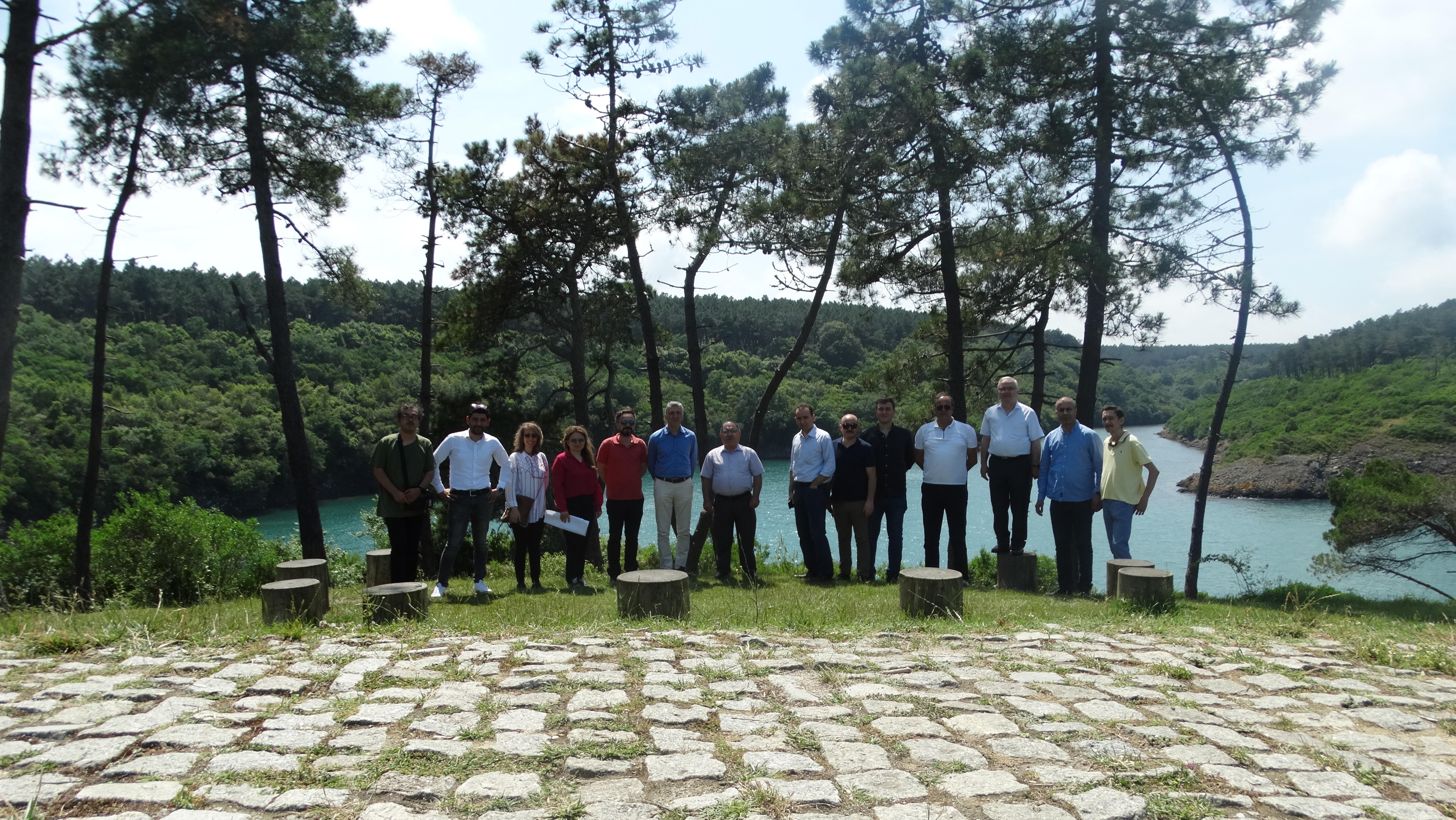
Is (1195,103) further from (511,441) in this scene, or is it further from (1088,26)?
(511,441)

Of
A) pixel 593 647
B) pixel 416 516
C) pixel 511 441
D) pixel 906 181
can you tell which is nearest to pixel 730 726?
pixel 593 647

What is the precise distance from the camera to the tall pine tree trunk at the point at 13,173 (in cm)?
714

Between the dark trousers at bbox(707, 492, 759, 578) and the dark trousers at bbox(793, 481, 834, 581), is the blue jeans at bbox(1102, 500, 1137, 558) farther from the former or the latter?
the dark trousers at bbox(707, 492, 759, 578)

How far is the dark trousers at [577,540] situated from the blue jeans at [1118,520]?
4691 millimetres

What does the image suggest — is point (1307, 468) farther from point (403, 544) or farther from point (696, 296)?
point (403, 544)

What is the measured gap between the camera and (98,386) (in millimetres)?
12203

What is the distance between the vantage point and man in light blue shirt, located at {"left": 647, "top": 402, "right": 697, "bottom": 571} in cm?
829

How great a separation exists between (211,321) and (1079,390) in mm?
45404

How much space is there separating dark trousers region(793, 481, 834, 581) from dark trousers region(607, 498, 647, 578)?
1.58m

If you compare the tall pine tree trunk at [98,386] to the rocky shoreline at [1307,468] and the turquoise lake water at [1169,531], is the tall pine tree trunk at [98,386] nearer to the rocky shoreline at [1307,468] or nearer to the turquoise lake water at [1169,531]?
the turquoise lake water at [1169,531]

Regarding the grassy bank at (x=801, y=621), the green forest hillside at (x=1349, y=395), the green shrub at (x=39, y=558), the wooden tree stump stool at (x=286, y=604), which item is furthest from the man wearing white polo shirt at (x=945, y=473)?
the green forest hillside at (x=1349, y=395)

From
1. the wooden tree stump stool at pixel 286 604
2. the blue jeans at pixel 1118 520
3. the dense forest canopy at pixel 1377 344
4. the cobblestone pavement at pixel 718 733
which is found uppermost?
the dense forest canopy at pixel 1377 344

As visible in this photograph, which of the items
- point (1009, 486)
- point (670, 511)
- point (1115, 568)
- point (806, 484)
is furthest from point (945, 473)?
point (670, 511)

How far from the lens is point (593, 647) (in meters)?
4.86
